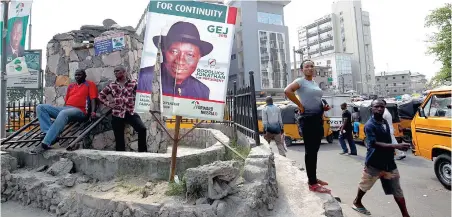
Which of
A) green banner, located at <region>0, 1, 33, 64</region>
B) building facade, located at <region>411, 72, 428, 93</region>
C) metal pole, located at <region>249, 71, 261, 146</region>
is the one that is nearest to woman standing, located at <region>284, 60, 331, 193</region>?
metal pole, located at <region>249, 71, 261, 146</region>

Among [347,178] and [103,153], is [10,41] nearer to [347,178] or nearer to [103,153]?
[103,153]

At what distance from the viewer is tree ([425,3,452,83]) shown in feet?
77.2

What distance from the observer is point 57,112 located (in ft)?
15.1

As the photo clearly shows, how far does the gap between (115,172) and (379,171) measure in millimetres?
3541

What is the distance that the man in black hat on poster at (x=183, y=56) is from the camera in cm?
307

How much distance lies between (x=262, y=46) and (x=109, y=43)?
43.0m

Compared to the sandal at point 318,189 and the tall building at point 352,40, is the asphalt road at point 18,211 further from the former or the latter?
the tall building at point 352,40

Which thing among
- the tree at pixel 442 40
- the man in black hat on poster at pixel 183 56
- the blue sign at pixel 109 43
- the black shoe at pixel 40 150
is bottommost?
the black shoe at pixel 40 150

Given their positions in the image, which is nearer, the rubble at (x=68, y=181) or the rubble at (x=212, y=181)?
the rubble at (x=212, y=181)

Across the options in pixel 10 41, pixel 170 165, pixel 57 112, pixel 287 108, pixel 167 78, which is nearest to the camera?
pixel 167 78

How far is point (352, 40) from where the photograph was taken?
7406cm

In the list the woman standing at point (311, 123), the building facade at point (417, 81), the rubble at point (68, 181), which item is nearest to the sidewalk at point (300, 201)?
the woman standing at point (311, 123)

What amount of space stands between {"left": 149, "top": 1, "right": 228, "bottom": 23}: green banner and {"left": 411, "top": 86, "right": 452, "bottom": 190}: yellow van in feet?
16.0

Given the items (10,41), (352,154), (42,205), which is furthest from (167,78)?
(352,154)
